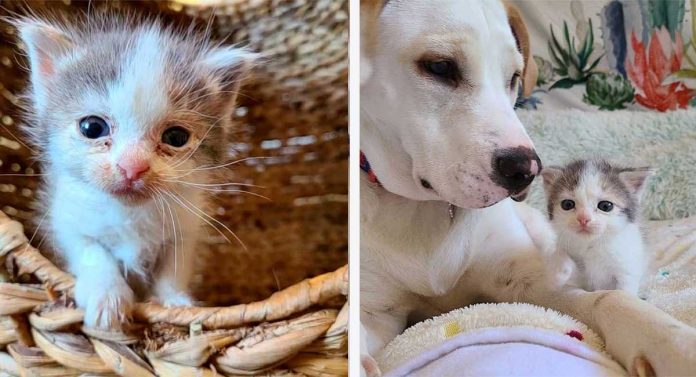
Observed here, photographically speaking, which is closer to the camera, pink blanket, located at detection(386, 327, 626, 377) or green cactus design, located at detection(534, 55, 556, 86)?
pink blanket, located at detection(386, 327, 626, 377)

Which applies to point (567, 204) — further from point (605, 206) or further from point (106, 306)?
point (106, 306)

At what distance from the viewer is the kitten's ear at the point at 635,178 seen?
3.25ft

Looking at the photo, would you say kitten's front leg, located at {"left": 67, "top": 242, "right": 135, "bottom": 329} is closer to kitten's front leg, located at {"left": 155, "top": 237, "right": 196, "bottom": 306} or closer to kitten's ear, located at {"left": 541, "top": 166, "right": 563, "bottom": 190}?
kitten's front leg, located at {"left": 155, "top": 237, "right": 196, "bottom": 306}

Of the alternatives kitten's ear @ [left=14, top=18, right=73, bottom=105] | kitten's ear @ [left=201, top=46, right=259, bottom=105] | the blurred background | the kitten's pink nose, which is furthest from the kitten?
kitten's ear @ [left=14, top=18, right=73, bottom=105]

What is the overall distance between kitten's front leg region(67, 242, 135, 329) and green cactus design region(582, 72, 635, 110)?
2.42ft

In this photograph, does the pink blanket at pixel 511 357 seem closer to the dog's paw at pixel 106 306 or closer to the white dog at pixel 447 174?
the white dog at pixel 447 174

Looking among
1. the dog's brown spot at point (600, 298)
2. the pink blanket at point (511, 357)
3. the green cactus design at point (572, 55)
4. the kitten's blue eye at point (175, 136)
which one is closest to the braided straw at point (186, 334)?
the pink blanket at point (511, 357)

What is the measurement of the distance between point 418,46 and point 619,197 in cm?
36

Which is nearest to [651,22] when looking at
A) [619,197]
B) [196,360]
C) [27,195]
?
[619,197]

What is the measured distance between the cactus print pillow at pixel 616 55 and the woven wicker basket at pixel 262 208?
12.5 inches

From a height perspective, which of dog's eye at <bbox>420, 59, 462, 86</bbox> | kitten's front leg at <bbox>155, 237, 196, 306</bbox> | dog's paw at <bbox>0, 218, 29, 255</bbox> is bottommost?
kitten's front leg at <bbox>155, 237, 196, 306</bbox>

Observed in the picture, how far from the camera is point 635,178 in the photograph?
0.99m

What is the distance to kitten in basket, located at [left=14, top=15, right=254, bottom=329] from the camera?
3.13ft

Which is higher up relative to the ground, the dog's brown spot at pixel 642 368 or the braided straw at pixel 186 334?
the braided straw at pixel 186 334
